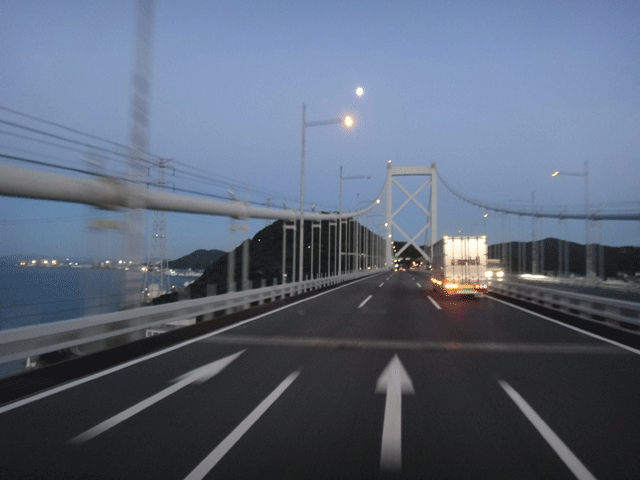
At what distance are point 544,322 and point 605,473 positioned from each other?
11934mm

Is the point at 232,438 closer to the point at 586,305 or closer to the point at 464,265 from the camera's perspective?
the point at 586,305

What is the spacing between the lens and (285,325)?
14.3 m

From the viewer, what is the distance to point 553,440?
509 cm

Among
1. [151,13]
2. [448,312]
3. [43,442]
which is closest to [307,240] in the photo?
[448,312]

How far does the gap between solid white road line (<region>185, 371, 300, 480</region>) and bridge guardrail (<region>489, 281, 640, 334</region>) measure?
9522mm

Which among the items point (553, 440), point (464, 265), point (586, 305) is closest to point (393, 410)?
point (553, 440)

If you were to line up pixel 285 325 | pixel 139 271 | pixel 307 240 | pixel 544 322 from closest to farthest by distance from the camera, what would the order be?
pixel 139 271, pixel 285 325, pixel 544 322, pixel 307 240

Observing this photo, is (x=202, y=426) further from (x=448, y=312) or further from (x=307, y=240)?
(x=307, y=240)

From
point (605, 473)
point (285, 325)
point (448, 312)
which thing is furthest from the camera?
point (448, 312)

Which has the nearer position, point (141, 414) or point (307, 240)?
point (141, 414)

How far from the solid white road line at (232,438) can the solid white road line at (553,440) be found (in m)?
2.73

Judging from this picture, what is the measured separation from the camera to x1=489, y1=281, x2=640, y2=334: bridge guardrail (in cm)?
1381

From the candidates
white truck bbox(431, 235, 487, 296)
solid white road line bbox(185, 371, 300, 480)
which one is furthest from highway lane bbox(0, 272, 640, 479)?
white truck bbox(431, 235, 487, 296)

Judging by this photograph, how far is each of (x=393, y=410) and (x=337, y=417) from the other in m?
0.69
